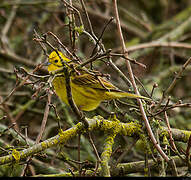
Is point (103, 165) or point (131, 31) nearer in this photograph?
point (103, 165)

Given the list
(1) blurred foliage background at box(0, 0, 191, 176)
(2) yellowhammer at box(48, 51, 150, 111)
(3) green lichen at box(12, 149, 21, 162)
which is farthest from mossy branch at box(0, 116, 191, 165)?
(1) blurred foliage background at box(0, 0, 191, 176)

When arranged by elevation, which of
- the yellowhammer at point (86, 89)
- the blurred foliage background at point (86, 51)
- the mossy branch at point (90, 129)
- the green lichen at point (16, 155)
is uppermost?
the blurred foliage background at point (86, 51)

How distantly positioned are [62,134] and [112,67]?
672mm

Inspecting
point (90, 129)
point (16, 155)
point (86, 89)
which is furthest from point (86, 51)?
point (16, 155)

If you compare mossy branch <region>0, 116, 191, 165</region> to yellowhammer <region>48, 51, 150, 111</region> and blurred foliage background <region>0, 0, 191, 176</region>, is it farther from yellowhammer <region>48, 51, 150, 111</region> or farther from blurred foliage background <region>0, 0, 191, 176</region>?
blurred foliage background <region>0, 0, 191, 176</region>

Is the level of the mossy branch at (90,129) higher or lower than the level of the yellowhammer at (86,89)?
lower

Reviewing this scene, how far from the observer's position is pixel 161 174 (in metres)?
1.78

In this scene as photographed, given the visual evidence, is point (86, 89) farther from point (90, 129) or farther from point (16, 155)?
point (16, 155)

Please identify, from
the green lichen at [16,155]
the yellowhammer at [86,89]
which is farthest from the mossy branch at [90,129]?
the yellowhammer at [86,89]

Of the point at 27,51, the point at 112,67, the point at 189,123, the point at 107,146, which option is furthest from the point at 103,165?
the point at 27,51

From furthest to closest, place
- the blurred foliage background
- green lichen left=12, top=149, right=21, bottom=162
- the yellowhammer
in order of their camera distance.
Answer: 1. the blurred foliage background
2. the yellowhammer
3. green lichen left=12, top=149, right=21, bottom=162

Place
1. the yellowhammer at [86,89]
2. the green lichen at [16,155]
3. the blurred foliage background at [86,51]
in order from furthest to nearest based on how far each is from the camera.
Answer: the blurred foliage background at [86,51] < the yellowhammer at [86,89] < the green lichen at [16,155]

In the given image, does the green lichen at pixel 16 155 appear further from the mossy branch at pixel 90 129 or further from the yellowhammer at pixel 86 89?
the yellowhammer at pixel 86 89

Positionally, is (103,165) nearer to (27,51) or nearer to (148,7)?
(27,51)
